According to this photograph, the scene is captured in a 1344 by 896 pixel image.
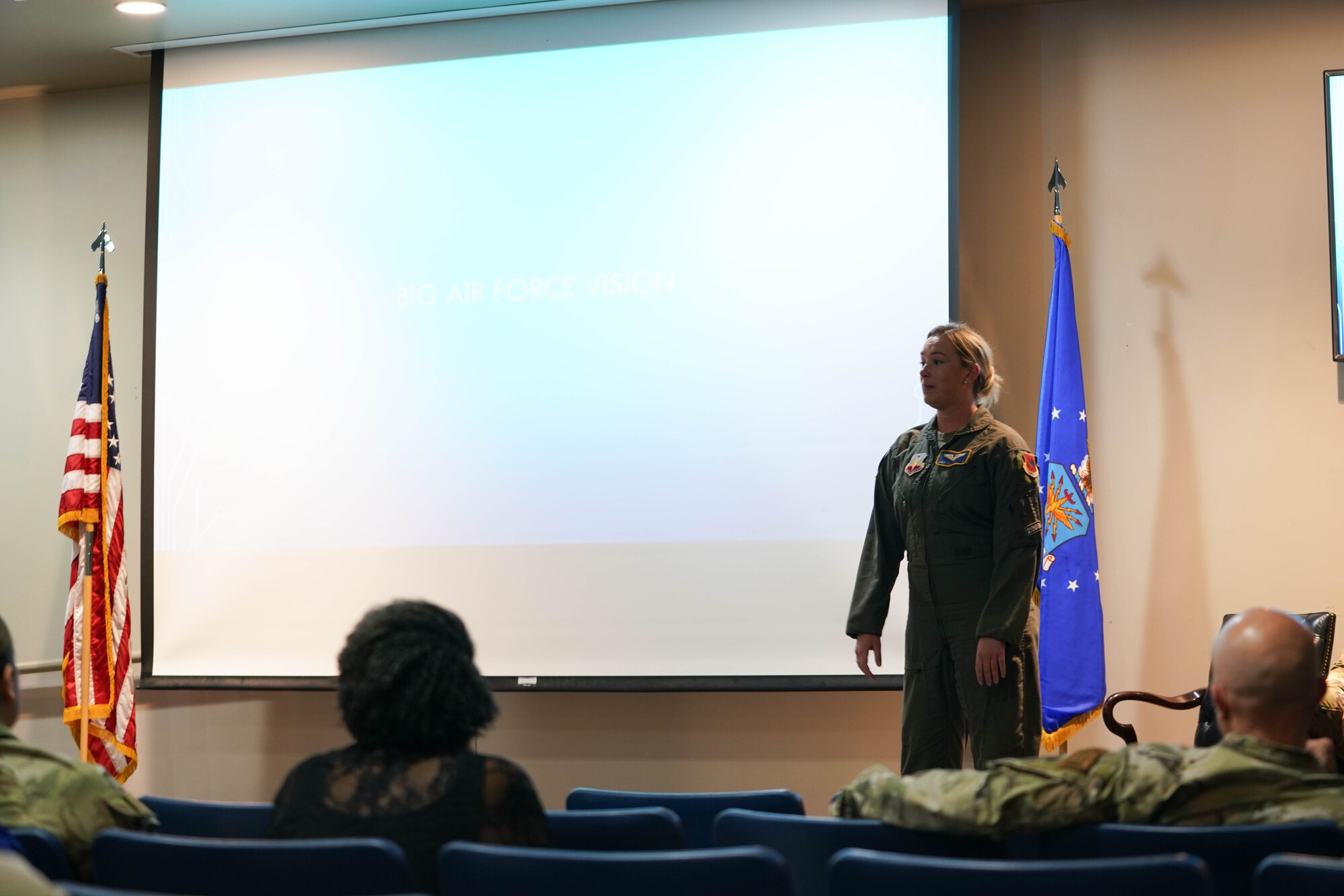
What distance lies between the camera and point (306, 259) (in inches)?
194

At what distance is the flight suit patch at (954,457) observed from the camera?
3.42m

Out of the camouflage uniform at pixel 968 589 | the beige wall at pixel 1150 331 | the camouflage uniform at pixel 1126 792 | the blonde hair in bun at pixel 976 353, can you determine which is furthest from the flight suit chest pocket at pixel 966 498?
the camouflage uniform at pixel 1126 792

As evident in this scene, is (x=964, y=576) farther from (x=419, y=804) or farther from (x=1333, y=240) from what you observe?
(x=1333, y=240)

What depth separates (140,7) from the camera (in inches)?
187

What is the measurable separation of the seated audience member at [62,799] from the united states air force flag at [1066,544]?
313 cm

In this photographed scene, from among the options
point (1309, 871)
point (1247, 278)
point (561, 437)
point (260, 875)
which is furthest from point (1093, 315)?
→ point (260, 875)

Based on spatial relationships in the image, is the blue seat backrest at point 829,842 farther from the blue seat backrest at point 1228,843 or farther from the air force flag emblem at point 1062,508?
the air force flag emblem at point 1062,508

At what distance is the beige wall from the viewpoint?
14.8 ft

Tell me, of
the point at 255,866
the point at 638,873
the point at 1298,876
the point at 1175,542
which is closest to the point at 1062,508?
the point at 1175,542

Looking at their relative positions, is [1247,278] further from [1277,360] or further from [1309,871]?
[1309,871]

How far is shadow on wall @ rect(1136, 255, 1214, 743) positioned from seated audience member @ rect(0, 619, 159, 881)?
369cm

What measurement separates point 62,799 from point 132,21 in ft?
12.6

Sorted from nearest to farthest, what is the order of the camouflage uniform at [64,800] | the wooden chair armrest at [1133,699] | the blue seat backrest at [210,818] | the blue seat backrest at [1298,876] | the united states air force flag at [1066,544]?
1. the blue seat backrest at [1298,876]
2. the camouflage uniform at [64,800]
3. the blue seat backrest at [210,818]
4. the wooden chair armrest at [1133,699]
5. the united states air force flag at [1066,544]

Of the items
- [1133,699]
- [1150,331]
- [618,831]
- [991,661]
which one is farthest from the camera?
[1150,331]
